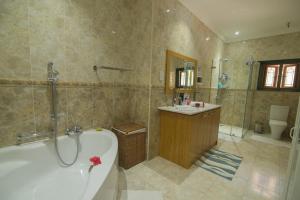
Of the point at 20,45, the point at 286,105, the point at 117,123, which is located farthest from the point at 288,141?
the point at 20,45

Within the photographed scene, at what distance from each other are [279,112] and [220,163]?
2538mm

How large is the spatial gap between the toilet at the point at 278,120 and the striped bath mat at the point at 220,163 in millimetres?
1687

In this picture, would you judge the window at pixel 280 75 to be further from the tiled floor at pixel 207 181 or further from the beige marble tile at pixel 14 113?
the beige marble tile at pixel 14 113

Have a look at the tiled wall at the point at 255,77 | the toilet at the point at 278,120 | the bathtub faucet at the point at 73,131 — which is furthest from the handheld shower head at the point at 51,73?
the toilet at the point at 278,120

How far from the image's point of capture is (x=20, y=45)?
1347mm

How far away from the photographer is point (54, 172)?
1549 mm

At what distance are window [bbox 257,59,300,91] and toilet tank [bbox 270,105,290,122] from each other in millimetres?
528

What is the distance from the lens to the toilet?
3.21m

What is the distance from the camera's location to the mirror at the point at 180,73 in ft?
7.52

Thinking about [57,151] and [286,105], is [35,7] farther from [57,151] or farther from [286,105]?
[286,105]

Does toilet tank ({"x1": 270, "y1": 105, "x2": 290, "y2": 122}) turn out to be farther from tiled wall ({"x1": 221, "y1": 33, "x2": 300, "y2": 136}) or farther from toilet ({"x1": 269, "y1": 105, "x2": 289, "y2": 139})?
tiled wall ({"x1": 221, "y1": 33, "x2": 300, "y2": 136})

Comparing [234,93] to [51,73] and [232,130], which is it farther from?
[51,73]

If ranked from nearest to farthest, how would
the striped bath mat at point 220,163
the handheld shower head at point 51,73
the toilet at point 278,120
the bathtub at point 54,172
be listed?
1. the bathtub at point 54,172
2. the handheld shower head at point 51,73
3. the striped bath mat at point 220,163
4. the toilet at point 278,120

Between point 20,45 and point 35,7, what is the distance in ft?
1.38
